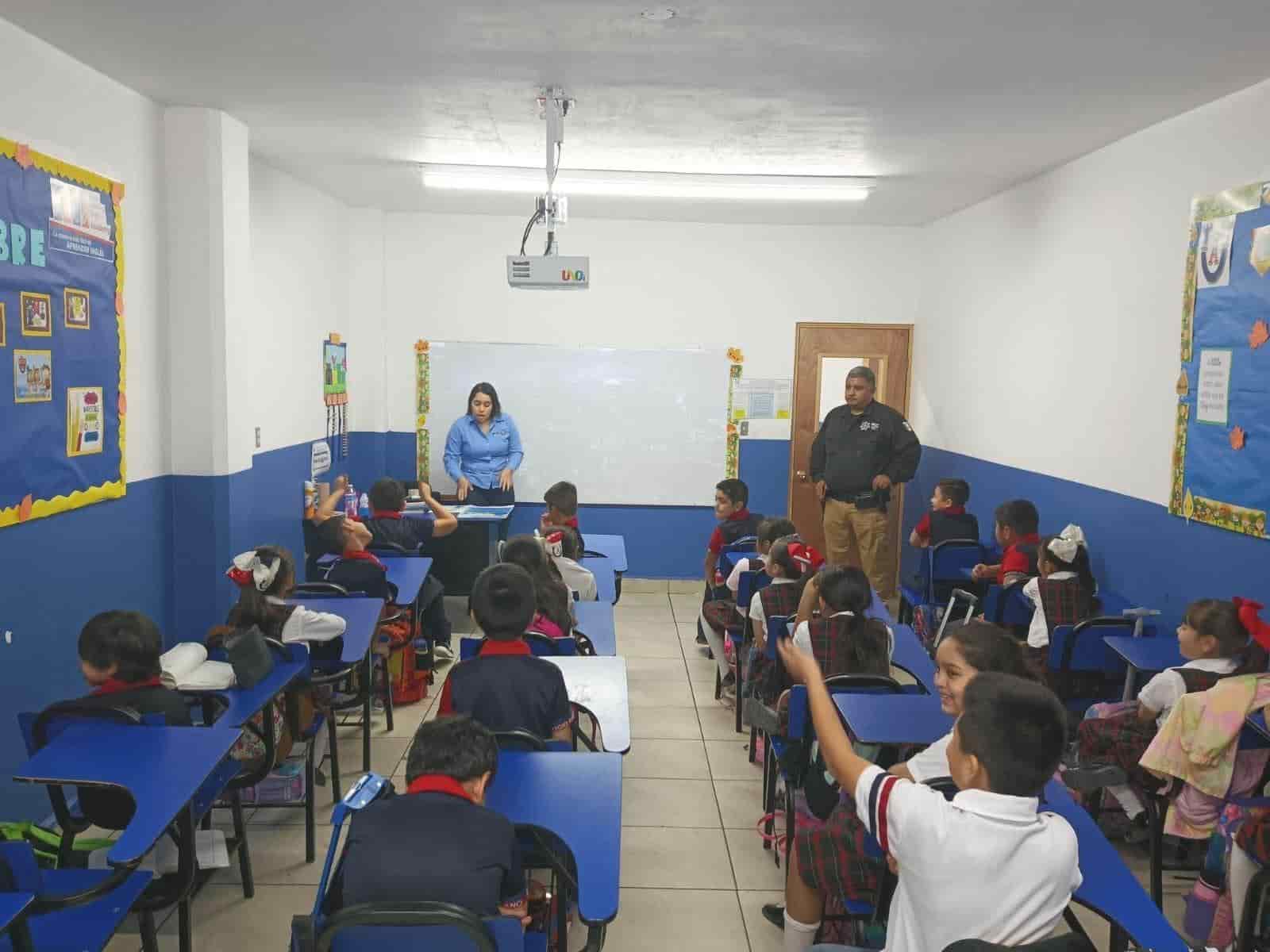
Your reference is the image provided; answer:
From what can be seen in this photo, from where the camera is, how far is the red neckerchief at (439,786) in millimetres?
1970

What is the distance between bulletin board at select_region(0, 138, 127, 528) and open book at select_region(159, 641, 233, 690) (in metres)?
0.90

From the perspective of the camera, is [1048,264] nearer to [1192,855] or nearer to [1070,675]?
[1070,675]

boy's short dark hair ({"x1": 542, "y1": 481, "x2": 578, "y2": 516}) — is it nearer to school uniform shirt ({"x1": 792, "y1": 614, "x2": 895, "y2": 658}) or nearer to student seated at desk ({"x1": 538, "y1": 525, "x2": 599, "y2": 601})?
student seated at desk ({"x1": 538, "y1": 525, "x2": 599, "y2": 601})

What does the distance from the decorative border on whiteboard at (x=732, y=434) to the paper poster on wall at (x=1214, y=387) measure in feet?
13.5

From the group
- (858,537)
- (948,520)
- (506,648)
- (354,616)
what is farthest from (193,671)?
(858,537)

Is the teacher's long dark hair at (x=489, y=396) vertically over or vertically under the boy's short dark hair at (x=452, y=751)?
over

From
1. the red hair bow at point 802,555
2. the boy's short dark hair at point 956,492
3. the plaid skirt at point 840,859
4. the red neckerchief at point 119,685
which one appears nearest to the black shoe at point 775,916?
the plaid skirt at point 840,859

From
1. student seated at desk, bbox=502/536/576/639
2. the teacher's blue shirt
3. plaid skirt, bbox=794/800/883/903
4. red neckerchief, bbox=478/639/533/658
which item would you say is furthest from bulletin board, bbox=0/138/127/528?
the teacher's blue shirt

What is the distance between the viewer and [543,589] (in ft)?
12.7

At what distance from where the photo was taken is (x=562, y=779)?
2428 mm

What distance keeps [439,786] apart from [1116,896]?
4.46 ft

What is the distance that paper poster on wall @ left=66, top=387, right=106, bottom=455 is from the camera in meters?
3.99

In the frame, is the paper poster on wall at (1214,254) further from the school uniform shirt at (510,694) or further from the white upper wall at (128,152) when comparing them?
the white upper wall at (128,152)

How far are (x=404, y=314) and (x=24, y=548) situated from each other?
15.4 feet
